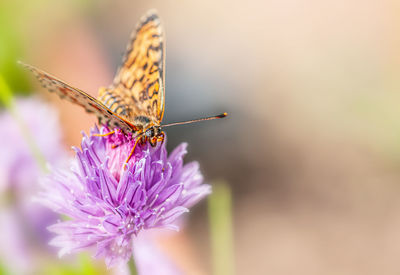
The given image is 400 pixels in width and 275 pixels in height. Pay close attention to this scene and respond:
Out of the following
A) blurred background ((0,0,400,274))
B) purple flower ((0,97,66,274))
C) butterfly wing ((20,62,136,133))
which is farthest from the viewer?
blurred background ((0,0,400,274))

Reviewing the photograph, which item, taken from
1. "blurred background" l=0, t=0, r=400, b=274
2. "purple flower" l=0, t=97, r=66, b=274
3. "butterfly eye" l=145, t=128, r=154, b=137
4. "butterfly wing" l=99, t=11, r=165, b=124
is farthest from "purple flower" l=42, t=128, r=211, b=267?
"blurred background" l=0, t=0, r=400, b=274

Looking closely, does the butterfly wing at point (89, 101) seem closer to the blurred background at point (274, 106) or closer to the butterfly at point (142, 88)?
the butterfly at point (142, 88)

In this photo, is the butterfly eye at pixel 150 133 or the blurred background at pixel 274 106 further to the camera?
the blurred background at pixel 274 106

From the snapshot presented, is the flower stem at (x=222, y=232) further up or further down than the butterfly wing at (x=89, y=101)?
further down

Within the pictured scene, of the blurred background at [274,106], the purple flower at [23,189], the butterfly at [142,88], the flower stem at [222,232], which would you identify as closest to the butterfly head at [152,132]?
the butterfly at [142,88]

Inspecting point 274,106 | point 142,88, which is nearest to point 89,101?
point 142,88

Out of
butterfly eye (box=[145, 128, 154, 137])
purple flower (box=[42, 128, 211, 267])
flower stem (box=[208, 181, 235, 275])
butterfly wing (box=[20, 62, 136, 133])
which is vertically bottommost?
flower stem (box=[208, 181, 235, 275])

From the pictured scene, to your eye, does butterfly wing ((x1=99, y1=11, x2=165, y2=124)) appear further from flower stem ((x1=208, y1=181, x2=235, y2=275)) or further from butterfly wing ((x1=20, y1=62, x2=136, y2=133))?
flower stem ((x1=208, y1=181, x2=235, y2=275))
